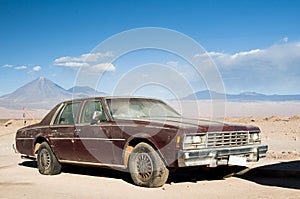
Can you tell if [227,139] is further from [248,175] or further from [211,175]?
[248,175]

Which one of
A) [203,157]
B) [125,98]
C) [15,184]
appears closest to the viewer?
[203,157]

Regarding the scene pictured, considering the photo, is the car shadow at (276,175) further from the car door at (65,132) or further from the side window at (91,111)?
the car door at (65,132)

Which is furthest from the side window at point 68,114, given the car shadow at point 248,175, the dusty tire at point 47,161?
the car shadow at point 248,175

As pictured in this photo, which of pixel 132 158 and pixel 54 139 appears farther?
pixel 54 139

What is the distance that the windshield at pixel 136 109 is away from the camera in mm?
8305

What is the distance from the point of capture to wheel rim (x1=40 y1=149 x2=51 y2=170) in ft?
30.7

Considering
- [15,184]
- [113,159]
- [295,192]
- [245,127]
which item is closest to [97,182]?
[113,159]

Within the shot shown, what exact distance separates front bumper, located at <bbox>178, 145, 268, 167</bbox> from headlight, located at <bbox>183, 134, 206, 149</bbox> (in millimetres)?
116

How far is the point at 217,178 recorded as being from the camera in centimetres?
844

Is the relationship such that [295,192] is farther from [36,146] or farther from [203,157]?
[36,146]

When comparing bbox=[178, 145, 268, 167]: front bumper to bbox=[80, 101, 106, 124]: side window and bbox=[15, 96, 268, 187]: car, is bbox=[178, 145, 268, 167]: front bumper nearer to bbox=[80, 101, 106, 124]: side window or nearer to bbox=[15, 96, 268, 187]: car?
bbox=[15, 96, 268, 187]: car

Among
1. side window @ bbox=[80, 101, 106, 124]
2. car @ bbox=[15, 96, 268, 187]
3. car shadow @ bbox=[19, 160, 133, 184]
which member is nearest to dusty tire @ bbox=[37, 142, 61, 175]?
car @ bbox=[15, 96, 268, 187]

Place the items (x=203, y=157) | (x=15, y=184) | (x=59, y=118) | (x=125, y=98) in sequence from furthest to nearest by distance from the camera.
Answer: (x=59, y=118), (x=125, y=98), (x=15, y=184), (x=203, y=157)

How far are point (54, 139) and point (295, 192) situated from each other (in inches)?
200
